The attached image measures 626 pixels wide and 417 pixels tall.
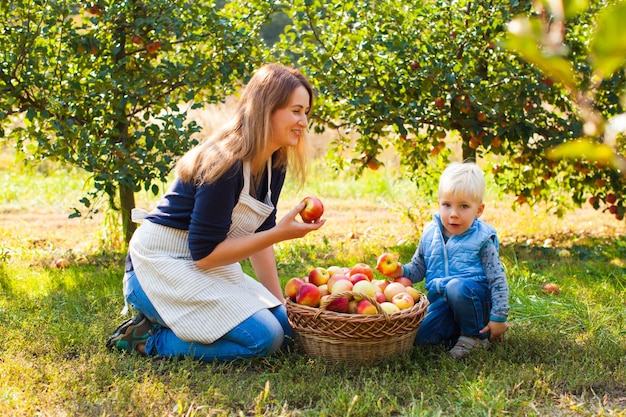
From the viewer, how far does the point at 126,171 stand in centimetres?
379

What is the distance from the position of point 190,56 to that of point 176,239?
2019 millimetres

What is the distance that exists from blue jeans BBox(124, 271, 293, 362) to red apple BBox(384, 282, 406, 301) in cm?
43

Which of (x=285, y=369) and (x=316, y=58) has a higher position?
(x=316, y=58)

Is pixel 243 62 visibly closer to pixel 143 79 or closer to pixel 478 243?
pixel 143 79

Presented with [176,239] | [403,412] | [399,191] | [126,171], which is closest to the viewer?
[403,412]

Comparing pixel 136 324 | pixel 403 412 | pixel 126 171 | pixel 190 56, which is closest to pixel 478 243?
pixel 403 412

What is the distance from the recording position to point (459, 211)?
103 inches

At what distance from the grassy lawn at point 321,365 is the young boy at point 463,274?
4.1 inches

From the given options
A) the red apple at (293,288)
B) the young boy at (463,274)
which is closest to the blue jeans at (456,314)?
the young boy at (463,274)

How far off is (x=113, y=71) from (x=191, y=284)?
6.44 feet

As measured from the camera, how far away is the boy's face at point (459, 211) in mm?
2594

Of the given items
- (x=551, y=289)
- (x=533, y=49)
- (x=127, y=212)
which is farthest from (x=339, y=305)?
(x=127, y=212)

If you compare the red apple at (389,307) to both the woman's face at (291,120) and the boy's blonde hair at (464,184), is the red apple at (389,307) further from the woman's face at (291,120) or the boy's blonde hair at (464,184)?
the woman's face at (291,120)

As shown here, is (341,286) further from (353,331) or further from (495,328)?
(495,328)
